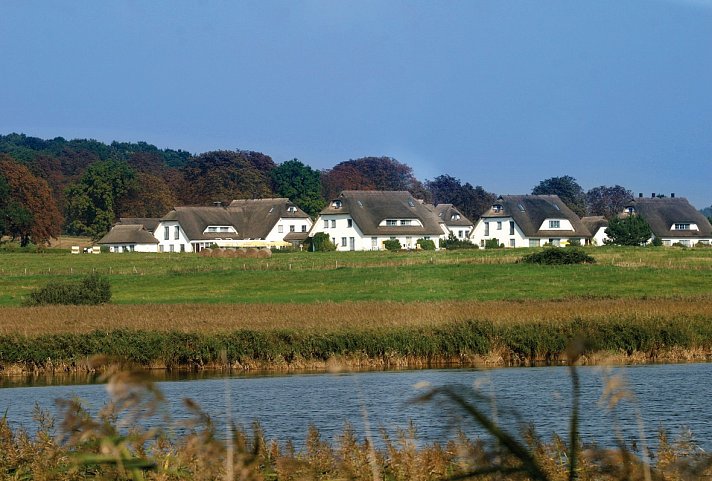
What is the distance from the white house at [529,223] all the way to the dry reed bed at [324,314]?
243ft

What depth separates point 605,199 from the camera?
182750mm

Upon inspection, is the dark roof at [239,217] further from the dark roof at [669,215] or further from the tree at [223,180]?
the dark roof at [669,215]

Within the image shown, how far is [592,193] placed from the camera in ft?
610

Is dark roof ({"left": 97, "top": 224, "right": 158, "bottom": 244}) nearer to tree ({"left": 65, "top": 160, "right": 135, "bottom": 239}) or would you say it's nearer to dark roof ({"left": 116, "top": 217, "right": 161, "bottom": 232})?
dark roof ({"left": 116, "top": 217, "right": 161, "bottom": 232})

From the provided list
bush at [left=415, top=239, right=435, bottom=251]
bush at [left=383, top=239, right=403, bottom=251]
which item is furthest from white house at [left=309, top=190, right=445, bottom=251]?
bush at [left=383, top=239, right=403, bottom=251]

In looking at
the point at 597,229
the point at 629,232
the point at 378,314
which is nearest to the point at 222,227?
the point at 597,229

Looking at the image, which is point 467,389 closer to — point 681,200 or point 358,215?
point 358,215

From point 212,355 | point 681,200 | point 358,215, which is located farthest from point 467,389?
point 681,200

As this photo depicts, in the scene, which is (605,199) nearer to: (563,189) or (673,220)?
(563,189)

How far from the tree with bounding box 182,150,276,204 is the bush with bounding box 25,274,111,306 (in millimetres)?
103551

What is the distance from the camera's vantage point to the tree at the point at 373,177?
188 meters

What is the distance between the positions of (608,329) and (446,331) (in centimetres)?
580

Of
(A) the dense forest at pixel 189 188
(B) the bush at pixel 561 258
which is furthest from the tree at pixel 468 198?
(B) the bush at pixel 561 258

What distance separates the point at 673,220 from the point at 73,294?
9045 centimetres
